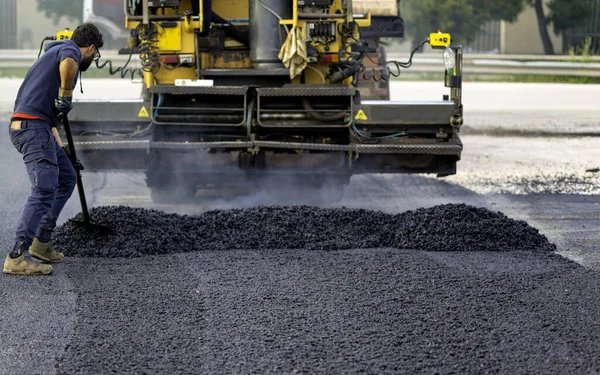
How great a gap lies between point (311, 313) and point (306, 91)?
4.35 meters

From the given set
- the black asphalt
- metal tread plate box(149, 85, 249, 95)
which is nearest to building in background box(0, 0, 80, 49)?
metal tread plate box(149, 85, 249, 95)

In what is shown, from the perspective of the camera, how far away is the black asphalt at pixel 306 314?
4762 mm

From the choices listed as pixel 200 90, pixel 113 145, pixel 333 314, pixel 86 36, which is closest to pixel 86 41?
pixel 86 36

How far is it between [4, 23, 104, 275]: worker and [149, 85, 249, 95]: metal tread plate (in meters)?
2.73

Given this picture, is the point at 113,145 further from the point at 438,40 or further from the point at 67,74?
the point at 438,40

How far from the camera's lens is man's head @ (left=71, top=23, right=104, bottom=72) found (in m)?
6.86

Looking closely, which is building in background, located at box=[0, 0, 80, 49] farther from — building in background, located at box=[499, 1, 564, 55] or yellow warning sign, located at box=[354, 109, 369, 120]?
yellow warning sign, located at box=[354, 109, 369, 120]

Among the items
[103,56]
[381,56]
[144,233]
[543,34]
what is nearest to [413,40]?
[543,34]

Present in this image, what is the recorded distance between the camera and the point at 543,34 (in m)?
31.2

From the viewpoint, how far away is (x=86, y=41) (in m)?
6.86

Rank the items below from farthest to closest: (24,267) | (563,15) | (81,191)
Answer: (563,15) → (81,191) → (24,267)

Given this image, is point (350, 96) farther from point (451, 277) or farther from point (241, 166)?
point (451, 277)

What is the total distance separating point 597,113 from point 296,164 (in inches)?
448

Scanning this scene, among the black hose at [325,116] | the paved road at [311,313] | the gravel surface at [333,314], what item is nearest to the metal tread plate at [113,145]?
the paved road at [311,313]
